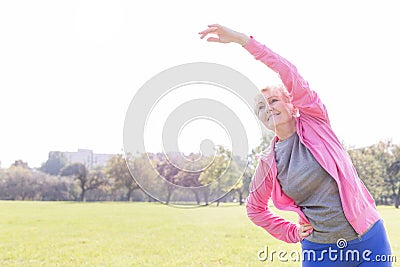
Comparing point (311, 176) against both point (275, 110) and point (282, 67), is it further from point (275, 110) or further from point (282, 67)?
point (282, 67)

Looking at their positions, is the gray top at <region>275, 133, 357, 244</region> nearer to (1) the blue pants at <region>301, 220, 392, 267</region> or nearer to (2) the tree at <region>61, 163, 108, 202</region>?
(1) the blue pants at <region>301, 220, 392, 267</region>

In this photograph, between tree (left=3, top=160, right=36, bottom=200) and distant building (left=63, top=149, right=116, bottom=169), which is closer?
tree (left=3, top=160, right=36, bottom=200)

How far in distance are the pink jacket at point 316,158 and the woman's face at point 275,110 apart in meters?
0.04

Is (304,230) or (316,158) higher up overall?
(316,158)

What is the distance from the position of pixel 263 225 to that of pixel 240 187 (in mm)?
384

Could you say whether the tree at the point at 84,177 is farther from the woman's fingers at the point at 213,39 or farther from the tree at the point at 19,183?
the woman's fingers at the point at 213,39

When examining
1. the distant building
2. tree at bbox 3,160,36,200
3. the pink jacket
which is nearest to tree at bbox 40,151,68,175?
the distant building

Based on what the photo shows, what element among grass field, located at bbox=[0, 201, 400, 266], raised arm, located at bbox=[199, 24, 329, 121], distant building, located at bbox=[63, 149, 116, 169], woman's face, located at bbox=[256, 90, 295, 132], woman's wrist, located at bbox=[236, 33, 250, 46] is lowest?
grass field, located at bbox=[0, 201, 400, 266]

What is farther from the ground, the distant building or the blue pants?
the distant building

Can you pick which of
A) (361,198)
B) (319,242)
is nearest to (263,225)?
(319,242)

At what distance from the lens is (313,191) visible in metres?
1.70

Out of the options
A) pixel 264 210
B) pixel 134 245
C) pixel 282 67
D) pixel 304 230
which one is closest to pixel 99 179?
pixel 134 245

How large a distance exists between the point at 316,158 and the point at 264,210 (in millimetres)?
401

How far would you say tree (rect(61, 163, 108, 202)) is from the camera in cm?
2078
